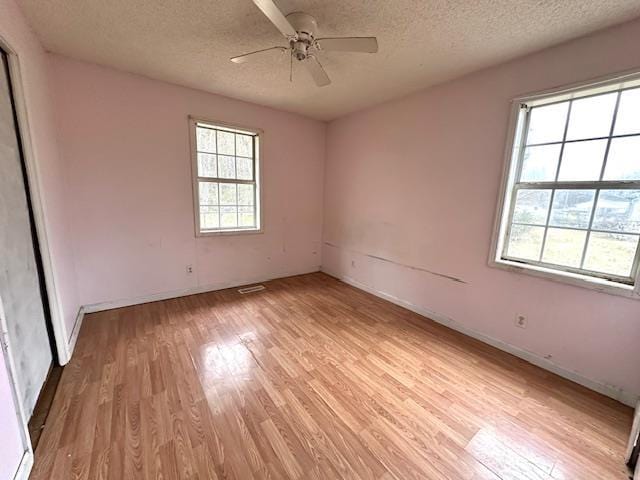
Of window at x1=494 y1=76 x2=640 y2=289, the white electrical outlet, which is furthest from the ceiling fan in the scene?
the white electrical outlet

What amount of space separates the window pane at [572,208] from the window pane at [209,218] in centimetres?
359

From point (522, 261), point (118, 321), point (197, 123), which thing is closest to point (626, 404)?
point (522, 261)

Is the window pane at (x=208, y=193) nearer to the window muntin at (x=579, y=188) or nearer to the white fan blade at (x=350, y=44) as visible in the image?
the white fan blade at (x=350, y=44)

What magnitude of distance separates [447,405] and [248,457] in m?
1.26

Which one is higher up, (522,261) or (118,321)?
(522,261)

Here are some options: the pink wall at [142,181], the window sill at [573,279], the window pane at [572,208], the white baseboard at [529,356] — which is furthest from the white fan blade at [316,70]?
the white baseboard at [529,356]

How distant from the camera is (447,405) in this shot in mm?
1655

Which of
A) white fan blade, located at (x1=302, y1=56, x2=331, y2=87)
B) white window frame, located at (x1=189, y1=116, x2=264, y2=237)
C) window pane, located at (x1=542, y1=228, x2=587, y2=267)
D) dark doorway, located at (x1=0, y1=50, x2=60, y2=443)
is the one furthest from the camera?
white window frame, located at (x1=189, y1=116, x2=264, y2=237)

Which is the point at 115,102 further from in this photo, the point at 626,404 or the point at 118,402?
the point at 626,404

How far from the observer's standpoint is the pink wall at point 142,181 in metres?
2.49

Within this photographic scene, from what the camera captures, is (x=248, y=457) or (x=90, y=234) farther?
(x=90, y=234)

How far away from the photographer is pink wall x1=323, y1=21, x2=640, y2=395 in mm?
1768

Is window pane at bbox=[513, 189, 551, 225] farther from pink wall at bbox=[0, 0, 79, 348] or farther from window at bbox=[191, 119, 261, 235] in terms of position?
pink wall at bbox=[0, 0, 79, 348]

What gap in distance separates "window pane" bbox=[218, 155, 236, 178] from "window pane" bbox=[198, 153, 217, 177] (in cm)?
8
